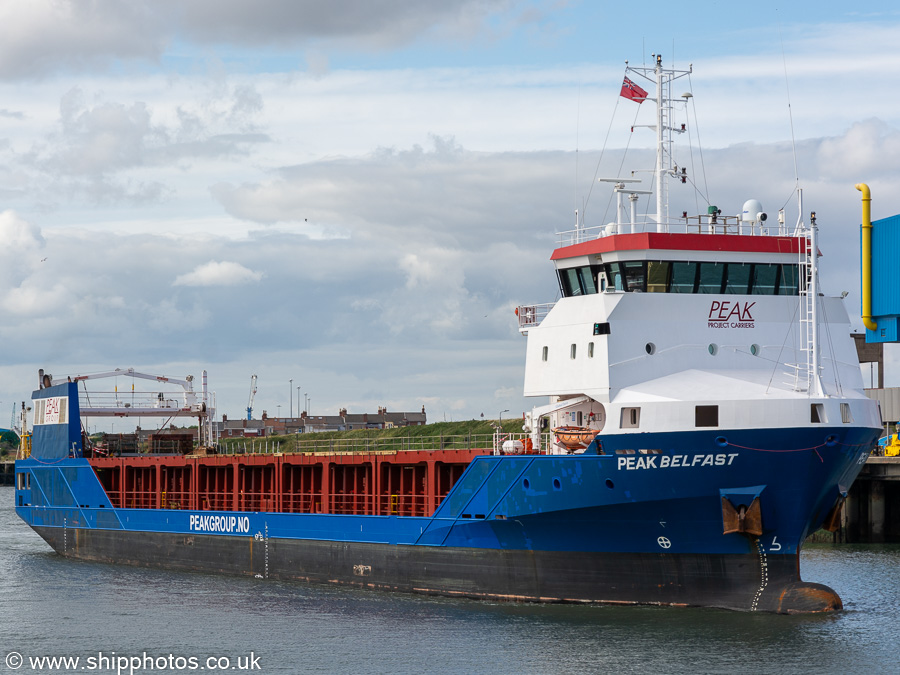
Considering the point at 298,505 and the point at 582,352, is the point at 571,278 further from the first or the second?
the point at 298,505

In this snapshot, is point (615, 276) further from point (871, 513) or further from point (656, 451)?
point (871, 513)

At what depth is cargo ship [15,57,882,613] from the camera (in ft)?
76.8

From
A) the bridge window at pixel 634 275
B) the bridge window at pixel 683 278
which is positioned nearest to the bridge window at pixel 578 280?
the bridge window at pixel 634 275

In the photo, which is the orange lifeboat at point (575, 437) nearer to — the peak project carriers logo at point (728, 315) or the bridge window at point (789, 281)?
the peak project carriers logo at point (728, 315)

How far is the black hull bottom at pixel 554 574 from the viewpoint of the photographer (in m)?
23.8

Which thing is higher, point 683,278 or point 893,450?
point 683,278

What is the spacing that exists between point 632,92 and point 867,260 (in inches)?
373

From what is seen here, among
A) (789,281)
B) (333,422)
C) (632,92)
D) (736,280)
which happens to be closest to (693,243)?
(736,280)

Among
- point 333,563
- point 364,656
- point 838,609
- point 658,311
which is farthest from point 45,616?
point 838,609

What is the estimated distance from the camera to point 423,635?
23.6m

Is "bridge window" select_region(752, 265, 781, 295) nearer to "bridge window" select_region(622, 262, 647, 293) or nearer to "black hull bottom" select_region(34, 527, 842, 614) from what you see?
"bridge window" select_region(622, 262, 647, 293)

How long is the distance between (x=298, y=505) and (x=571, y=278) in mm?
12155

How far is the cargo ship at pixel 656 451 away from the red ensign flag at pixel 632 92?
0.06 meters

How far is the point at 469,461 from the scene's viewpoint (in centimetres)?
2766
